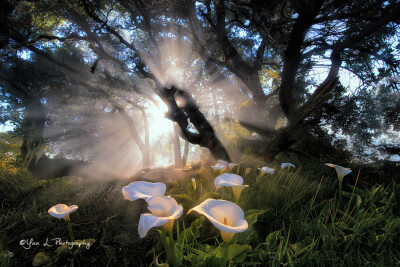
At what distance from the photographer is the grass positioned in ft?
3.90

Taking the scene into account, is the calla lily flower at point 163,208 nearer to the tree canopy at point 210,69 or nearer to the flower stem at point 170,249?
the flower stem at point 170,249

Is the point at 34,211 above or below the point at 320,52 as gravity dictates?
below

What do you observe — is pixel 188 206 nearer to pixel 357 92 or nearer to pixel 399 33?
pixel 357 92

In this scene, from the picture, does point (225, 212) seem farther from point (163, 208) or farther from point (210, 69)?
point (210, 69)

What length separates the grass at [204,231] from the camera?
3.90 ft

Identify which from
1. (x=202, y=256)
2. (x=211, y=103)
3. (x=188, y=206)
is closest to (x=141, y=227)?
(x=202, y=256)

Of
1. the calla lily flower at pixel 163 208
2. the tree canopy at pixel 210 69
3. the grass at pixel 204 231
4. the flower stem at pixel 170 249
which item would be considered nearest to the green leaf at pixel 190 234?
the grass at pixel 204 231

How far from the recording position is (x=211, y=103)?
57.1 feet

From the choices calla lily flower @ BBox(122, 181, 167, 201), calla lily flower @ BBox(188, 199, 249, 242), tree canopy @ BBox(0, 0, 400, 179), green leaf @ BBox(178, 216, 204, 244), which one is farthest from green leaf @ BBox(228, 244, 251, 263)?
tree canopy @ BBox(0, 0, 400, 179)

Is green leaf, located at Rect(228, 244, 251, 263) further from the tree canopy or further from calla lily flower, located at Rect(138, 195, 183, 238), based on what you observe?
the tree canopy

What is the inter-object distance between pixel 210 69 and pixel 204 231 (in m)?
9.53

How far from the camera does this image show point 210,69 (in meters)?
9.95

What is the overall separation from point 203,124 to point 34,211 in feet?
13.0

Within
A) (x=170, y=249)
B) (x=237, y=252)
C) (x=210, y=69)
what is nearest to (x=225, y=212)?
(x=237, y=252)
